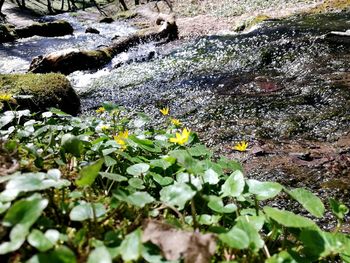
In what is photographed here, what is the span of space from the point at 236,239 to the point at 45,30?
16.2 m

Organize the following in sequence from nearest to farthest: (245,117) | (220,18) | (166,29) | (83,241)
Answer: (83,241) < (245,117) < (166,29) < (220,18)

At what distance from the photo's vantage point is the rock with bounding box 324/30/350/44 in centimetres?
817

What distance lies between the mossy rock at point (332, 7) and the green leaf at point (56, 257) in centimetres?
1289

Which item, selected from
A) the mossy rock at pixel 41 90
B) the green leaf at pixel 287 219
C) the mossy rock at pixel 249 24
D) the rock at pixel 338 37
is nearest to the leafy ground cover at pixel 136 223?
the green leaf at pixel 287 219

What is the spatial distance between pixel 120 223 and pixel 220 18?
15181mm

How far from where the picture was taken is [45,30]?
51.4ft

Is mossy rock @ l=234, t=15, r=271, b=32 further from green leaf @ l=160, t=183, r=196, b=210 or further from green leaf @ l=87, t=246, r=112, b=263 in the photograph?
green leaf @ l=87, t=246, r=112, b=263

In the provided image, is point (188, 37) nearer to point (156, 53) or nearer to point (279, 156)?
point (156, 53)

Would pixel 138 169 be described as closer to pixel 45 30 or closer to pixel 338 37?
pixel 338 37

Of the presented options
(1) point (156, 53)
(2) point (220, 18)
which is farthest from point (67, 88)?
(2) point (220, 18)

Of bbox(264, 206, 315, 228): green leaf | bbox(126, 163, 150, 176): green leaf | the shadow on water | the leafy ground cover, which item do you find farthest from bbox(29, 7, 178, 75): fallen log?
bbox(264, 206, 315, 228): green leaf

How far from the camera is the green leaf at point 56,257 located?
3.14 ft

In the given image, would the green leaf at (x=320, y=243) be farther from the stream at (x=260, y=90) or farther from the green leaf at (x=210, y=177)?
the stream at (x=260, y=90)

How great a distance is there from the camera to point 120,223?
1418mm
